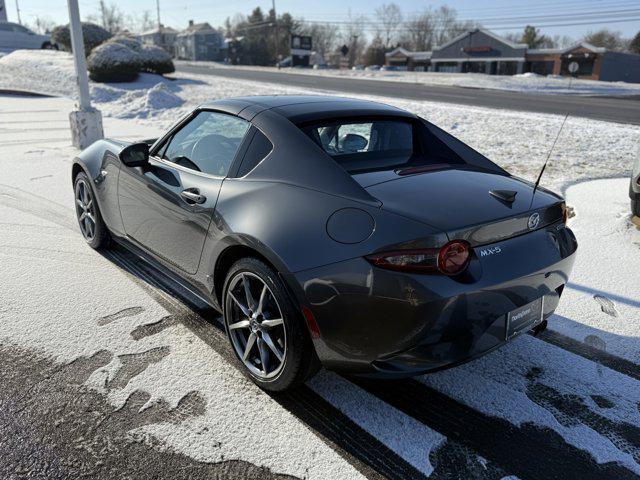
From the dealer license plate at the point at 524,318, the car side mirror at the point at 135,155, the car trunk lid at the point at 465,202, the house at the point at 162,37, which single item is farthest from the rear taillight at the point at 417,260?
the house at the point at 162,37

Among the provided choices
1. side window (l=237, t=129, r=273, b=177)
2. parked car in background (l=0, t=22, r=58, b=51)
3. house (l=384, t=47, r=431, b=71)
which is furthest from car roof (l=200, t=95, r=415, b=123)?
house (l=384, t=47, r=431, b=71)

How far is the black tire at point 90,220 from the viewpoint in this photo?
4527 mm

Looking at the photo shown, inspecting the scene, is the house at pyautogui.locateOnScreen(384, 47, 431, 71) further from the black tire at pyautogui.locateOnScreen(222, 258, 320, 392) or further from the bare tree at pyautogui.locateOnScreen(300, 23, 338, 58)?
the black tire at pyautogui.locateOnScreen(222, 258, 320, 392)

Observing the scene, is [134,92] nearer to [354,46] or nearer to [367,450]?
[367,450]

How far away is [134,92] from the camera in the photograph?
669 inches

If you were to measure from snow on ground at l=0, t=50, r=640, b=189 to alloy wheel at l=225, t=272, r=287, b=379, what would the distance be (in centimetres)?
561

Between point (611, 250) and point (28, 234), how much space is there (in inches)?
223

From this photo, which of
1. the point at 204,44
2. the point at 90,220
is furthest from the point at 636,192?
the point at 204,44

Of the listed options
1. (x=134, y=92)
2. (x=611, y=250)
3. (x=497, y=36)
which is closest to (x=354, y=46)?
(x=497, y=36)

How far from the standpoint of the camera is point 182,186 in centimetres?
321

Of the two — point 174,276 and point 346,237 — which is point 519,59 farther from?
point 346,237

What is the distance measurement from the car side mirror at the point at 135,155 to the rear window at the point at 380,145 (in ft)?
4.33

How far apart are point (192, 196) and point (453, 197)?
59.4 inches

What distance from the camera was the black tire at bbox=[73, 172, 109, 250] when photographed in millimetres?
4527
